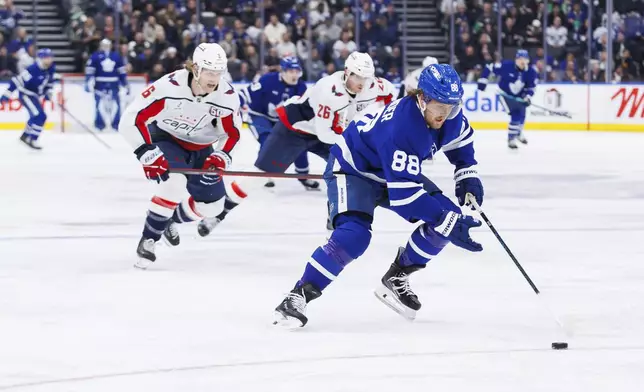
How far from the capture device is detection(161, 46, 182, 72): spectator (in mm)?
17469

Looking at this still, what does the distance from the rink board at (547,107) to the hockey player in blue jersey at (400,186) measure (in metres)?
11.6

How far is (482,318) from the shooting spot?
15.9 feet

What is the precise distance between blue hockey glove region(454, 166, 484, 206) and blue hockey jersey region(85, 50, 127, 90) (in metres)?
12.8

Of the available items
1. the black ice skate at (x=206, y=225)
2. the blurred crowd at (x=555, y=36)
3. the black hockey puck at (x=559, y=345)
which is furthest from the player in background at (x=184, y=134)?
the blurred crowd at (x=555, y=36)

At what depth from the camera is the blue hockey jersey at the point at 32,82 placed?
14242 millimetres

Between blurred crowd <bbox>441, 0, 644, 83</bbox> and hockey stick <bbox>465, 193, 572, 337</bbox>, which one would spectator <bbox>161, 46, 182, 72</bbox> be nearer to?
blurred crowd <bbox>441, 0, 644, 83</bbox>

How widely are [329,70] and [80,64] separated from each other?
3685 mm

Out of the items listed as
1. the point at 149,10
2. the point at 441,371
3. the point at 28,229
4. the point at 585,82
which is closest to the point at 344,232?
the point at 441,371

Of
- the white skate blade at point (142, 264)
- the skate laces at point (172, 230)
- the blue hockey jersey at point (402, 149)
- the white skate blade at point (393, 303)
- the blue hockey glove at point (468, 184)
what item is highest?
the blue hockey jersey at point (402, 149)

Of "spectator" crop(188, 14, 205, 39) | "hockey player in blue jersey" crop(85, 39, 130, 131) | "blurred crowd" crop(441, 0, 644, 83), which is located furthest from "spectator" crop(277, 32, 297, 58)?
"blurred crowd" crop(441, 0, 644, 83)

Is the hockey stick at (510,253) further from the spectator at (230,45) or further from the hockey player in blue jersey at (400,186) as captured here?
the spectator at (230,45)

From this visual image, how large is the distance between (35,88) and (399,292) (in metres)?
10.2

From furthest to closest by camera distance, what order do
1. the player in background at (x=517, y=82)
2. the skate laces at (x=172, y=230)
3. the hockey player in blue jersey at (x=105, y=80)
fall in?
the hockey player in blue jersey at (x=105, y=80)
the player in background at (x=517, y=82)
the skate laces at (x=172, y=230)

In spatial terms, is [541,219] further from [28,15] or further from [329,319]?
[28,15]
